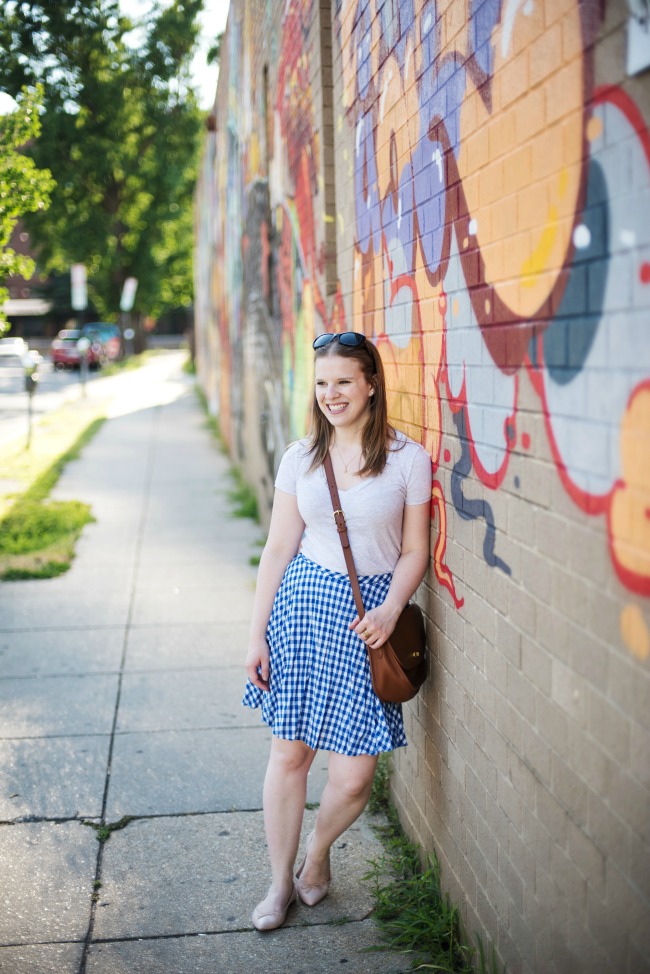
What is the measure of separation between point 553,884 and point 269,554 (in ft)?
4.68

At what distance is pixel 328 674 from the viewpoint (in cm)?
309

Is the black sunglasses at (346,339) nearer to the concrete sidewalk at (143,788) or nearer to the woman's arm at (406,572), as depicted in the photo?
the woman's arm at (406,572)

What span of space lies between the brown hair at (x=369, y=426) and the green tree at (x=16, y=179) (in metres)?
5.28

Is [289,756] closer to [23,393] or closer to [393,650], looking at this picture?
[393,650]

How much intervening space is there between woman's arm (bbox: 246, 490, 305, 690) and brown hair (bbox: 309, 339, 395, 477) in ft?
0.64

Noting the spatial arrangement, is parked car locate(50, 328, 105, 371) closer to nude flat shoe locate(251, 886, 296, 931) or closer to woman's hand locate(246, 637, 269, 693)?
woman's hand locate(246, 637, 269, 693)

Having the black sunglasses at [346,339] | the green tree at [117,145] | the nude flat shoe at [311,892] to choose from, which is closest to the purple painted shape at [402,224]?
the black sunglasses at [346,339]

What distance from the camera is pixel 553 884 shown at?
224 centimetres

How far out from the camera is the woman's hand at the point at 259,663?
324 cm

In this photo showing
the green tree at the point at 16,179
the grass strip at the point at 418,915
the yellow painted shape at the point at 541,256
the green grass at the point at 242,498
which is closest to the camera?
the yellow painted shape at the point at 541,256

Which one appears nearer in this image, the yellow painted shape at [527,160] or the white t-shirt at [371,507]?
the yellow painted shape at [527,160]

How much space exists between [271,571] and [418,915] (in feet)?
3.91

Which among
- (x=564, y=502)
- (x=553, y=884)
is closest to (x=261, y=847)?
(x=553, y=884)

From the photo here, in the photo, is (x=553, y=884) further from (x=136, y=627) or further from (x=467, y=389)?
(x=136, y=627)
